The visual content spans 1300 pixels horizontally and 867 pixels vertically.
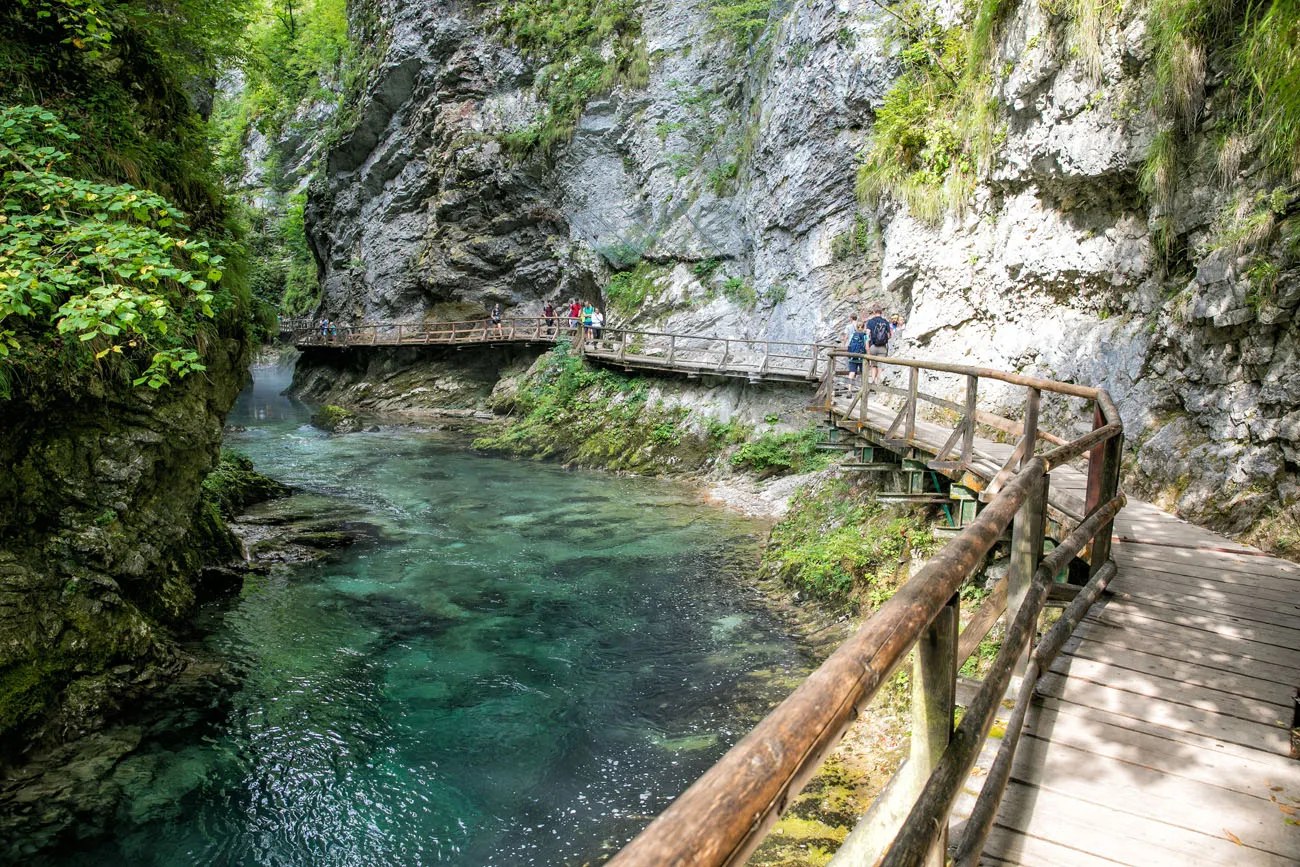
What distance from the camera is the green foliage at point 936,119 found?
501 inches

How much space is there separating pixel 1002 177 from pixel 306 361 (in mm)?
35391

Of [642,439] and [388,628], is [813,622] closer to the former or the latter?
[388,628]

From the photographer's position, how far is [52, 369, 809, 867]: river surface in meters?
5.31

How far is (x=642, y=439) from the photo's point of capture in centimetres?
1994

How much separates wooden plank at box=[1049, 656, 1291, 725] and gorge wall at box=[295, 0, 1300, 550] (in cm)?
371

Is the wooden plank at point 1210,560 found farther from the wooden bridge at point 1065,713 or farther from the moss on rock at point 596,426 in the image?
the moss on rock at point 596,426

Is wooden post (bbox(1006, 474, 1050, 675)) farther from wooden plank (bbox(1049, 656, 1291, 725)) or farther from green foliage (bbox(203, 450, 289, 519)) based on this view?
green foliage (bbox(203, 450, 289, 519))

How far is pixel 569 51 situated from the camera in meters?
28.4

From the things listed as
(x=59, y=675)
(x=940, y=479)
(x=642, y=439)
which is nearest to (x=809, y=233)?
(x=642, y=439)

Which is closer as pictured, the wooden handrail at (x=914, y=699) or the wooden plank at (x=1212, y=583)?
the wooden handrail at (x=914, y=699)

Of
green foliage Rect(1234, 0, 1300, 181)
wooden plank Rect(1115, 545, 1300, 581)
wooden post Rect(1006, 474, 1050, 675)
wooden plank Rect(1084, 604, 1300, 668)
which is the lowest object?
wooden plank Rect(1115, 545, 1300, 581)

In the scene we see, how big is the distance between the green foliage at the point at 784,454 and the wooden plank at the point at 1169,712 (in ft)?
40.5

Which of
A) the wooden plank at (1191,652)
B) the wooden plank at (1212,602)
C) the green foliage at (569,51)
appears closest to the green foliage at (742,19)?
the green foliage at (569,51)

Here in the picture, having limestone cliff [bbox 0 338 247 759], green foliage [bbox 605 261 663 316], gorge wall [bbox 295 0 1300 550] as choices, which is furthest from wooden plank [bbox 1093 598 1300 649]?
green foliage [bbox 605 261 663 316]
